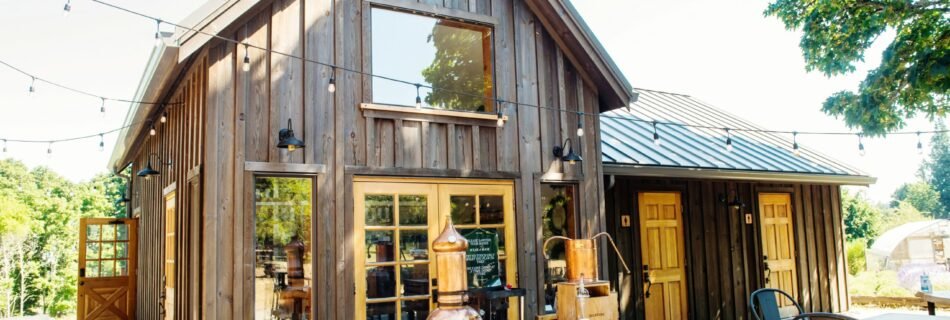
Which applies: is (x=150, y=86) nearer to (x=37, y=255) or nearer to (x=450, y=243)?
(x=450, y=243)

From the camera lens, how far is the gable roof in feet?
27.2

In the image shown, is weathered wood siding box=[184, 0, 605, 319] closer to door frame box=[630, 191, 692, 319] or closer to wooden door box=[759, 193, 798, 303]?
door frame box=[630, 191, 692, 319]

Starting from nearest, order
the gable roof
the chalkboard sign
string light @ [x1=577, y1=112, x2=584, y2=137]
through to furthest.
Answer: the chalkboard sign
string light @ [x1=577, y1=112, x2=584, y2=137]
the gable roof

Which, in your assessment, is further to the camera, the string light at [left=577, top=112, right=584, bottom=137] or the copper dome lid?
the string light at [left=577, top=112, right=584, bottom=137]

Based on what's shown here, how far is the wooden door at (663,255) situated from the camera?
887 centimetres

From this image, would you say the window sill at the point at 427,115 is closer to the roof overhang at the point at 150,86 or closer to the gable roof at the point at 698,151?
the roof overhang at the point at 150,86

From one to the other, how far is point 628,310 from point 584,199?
2.34 m

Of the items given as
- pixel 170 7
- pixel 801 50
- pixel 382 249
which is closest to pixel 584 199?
pixel 382 249

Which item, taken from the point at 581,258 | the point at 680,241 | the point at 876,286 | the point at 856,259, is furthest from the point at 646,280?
the point at 856,259

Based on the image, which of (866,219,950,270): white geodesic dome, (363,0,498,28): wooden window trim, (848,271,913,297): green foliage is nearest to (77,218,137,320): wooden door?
(363,0,498,28): wooden window trim

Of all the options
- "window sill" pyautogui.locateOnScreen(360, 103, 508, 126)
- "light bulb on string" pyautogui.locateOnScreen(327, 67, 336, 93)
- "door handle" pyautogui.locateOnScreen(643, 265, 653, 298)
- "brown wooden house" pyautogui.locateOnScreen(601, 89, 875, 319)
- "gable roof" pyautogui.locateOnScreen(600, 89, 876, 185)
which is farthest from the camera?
"door handle" pyautogui.locateOnScreen(643, 265, 653, 298)

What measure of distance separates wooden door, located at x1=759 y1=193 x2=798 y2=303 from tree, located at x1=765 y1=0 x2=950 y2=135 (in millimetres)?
1698

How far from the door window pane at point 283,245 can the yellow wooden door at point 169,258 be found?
1.86 metres

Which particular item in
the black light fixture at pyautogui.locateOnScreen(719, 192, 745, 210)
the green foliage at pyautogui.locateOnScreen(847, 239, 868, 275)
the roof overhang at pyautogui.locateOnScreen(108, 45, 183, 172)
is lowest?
the green foliage at pyautogui.locateOnScreen(847, 239, 868, 275)
